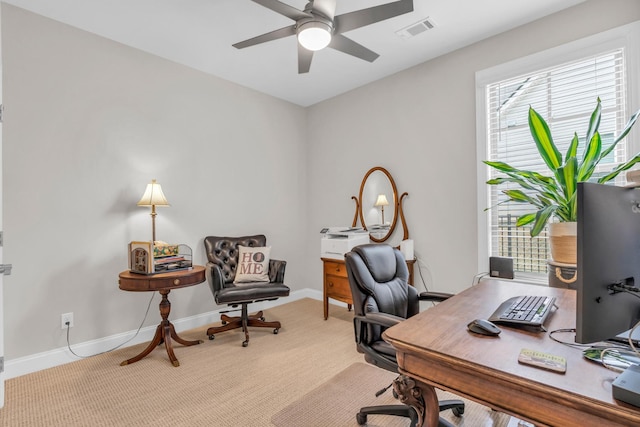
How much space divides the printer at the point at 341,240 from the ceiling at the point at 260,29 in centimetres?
181

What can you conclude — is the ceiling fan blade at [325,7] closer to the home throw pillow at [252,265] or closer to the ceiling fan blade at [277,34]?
the ceiling fan blade at [277,34]

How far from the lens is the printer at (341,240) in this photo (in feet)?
11.5

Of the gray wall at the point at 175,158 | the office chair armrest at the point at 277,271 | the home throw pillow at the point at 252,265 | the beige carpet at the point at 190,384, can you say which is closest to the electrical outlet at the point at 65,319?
the gray wall at the point at 175,158

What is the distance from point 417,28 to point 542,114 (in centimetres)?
131

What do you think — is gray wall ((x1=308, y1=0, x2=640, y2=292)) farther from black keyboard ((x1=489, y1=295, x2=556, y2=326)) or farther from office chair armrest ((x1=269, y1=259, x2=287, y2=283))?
black keyboard ((x1=489, y1=295, x2=556, y2=326))

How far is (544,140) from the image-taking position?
2113 millimetres

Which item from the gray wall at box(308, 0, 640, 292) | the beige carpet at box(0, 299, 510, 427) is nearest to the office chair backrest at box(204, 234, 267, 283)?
the beige carpet at box(0, 299, 510, 427)

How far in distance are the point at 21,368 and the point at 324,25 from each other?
338 centimetres

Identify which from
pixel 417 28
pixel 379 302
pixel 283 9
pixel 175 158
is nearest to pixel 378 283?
pixel 379 302

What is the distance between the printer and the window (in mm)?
1234

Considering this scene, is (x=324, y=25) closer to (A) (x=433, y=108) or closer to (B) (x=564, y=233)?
(A) (x=433, y=108)

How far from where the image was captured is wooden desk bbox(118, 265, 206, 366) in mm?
2537

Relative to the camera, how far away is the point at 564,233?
1955 mm

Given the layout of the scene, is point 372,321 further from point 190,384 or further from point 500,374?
point 190,384
